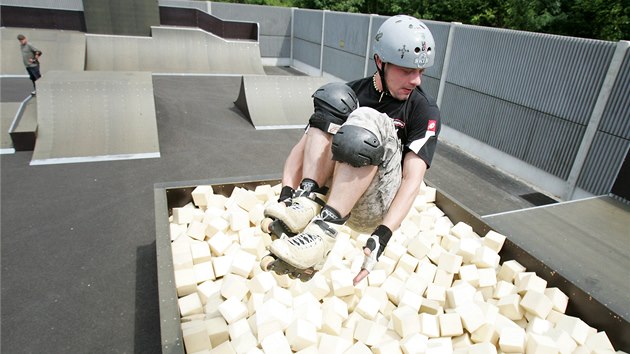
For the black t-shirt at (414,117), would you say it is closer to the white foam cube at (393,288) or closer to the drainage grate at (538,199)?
the white foam cube at (393,288)

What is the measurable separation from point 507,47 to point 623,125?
10.5 ft

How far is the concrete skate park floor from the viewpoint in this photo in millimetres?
3793

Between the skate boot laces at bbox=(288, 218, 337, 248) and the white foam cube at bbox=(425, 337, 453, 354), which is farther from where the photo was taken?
the white foam cube at bbox=(425, 337, 453, 354)

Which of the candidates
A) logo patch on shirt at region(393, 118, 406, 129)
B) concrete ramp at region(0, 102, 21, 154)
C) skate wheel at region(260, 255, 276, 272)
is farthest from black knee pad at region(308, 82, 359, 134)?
concrete ramp at region(0, 102, 21, 154)

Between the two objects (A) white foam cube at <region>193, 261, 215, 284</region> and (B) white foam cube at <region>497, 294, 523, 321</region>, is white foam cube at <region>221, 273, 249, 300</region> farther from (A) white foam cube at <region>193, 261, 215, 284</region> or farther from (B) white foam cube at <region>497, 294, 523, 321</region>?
(B) white foam cube at <region>497, 294, 523, 321</region>

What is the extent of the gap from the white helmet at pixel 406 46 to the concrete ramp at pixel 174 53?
53.2 ft

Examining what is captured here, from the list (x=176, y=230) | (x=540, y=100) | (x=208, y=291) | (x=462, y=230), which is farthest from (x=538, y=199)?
(x=176, y=230)

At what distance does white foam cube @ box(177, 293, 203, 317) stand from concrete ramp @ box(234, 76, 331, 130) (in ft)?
23.5

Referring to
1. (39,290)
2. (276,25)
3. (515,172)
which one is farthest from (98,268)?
(276,25)

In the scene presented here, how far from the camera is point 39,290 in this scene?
13.8ft

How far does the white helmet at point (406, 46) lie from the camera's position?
2629 millimetres

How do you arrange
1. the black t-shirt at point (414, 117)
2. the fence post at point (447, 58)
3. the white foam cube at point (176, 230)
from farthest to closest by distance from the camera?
the fence post at point (447, 58), the white foam cube at point (176, 230), the black t-shirt at point (414, 117)

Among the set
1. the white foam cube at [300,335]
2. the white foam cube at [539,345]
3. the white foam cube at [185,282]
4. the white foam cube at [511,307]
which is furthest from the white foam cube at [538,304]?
the white foam cube at [185,282]

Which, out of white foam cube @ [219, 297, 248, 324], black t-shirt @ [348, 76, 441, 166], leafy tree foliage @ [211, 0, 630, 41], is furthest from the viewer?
leafy tree foliage @ [211, 0, 630, 41]
